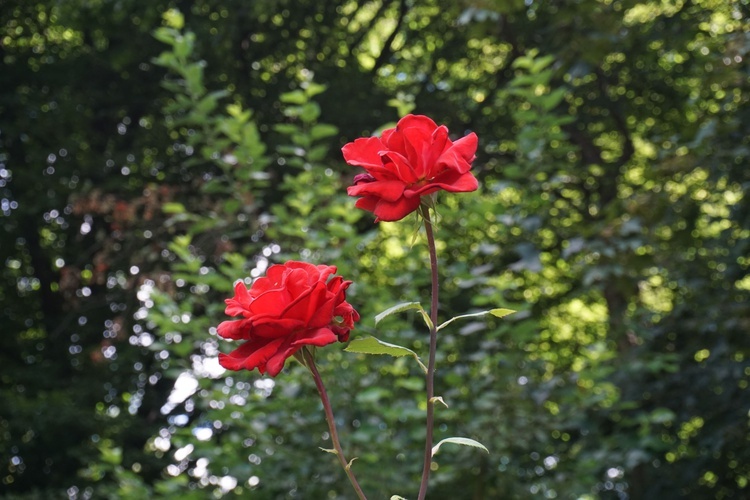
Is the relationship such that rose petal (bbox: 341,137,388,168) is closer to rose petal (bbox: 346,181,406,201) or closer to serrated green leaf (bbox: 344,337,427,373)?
rose petal (bbox: 346,181,406,201)

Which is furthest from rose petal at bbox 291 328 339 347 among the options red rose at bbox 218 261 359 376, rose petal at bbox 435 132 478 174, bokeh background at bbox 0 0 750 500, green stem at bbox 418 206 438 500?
bokeh background at bbox 0 0 750 500

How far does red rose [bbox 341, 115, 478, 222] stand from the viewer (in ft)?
3.25

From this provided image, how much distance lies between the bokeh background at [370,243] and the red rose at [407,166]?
1760mm

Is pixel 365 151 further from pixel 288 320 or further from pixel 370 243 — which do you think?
pixel 370 243

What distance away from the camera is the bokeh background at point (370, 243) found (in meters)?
3.50

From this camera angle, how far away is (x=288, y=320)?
36.9 inches

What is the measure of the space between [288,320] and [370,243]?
4.48 meters

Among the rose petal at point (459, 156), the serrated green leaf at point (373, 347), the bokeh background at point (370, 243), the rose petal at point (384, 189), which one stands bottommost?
the bokeh background at point (370, 243)

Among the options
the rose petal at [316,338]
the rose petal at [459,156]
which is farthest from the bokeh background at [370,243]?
the rose petal at [316,338]

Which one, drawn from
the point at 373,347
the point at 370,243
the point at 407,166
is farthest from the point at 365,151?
the point at 370,243

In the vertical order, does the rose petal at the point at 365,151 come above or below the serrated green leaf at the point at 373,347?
above

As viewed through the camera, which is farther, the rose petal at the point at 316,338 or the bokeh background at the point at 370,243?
the bokeh background at the point at 370,243

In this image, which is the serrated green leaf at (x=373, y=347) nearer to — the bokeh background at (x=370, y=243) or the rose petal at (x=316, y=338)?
the rose petal at (x=316, y=338)

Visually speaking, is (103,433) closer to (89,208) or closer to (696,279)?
(89,208)
